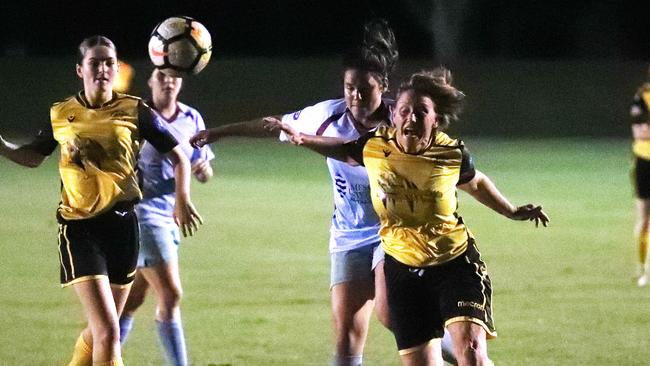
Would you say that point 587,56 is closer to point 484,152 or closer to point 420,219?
point 484,152

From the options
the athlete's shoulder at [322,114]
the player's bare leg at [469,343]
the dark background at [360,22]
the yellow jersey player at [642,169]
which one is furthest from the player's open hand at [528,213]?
the dark background at [360,22]

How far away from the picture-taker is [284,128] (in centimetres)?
548

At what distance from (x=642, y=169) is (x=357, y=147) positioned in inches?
229

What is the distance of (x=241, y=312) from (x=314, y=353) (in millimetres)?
1405

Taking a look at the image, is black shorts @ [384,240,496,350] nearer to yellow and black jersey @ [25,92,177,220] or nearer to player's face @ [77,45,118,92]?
yellow and black jersey @ [25,92,177,220]

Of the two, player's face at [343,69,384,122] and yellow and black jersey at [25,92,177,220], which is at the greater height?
player's face at [343,69,384,122]

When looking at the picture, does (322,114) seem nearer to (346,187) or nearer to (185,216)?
(346,187)

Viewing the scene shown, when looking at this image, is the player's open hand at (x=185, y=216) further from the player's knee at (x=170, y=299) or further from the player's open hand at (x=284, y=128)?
the player's knee at (x=170, y=299)

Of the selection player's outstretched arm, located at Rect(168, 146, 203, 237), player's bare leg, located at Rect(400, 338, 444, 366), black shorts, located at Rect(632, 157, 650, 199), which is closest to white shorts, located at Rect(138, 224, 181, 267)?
player's outstretched arm, located at Rect(168, 146, 203, 237)

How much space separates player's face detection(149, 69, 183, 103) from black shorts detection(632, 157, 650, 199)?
5201 millimetres

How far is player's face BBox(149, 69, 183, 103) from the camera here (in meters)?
6.70

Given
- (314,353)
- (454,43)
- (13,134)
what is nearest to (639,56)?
(454,43)

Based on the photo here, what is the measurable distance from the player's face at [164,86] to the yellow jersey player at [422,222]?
5.52ft

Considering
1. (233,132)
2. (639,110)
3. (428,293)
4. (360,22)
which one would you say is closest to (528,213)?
(428,293)
